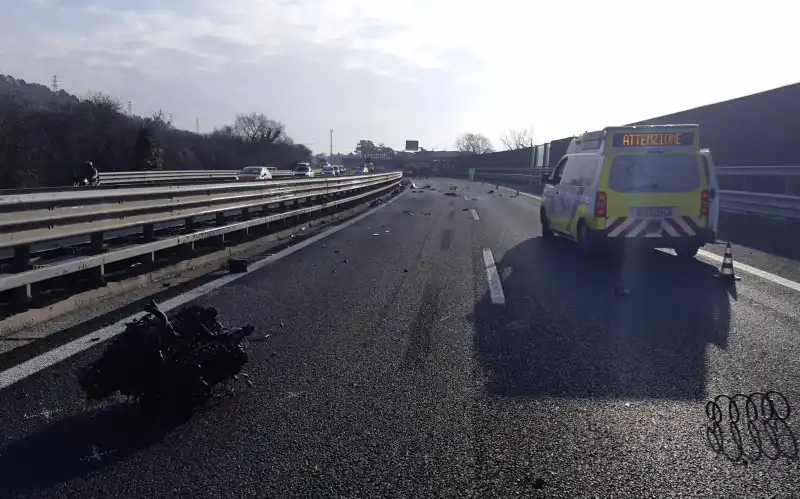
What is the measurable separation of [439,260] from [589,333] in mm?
5532

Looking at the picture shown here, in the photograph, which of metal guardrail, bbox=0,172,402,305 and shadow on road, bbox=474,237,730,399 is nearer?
shadow on road, bbox=474,237,730,399

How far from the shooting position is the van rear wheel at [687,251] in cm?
1221

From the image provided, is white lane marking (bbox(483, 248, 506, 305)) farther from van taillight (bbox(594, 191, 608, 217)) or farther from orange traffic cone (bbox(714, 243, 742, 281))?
orange traffic cone (bbox(714, 243, 742, 281))

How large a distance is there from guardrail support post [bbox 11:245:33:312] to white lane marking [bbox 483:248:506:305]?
482 centimetres

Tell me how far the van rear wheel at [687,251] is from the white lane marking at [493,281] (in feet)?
10.1

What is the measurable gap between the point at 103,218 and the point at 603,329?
5.64m

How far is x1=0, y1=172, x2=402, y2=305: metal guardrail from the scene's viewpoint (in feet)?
23.1

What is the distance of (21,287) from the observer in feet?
23.1

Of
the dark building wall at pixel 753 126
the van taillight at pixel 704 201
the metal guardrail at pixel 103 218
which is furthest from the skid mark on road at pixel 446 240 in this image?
the dark building wall at pixel 753 126

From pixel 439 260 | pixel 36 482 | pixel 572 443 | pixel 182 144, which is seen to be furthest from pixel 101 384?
pixel 182 144

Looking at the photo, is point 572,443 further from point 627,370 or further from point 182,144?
point 182,144

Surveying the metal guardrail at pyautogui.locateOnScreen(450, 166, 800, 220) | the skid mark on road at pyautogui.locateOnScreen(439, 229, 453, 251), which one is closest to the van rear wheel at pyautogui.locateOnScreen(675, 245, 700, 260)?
the skid mark on road at pyautogui.locateOnScreen(439, 229, 453, 251)

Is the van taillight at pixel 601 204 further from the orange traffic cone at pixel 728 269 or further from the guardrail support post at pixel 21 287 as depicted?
the guardrail support post at pixel 21 287

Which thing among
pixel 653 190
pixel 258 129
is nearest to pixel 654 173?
pixel 653 190
